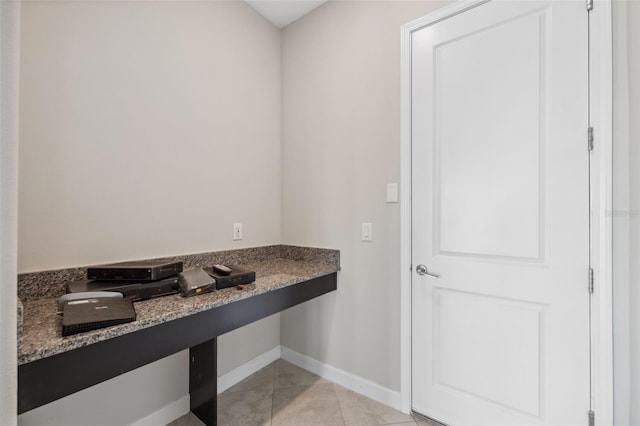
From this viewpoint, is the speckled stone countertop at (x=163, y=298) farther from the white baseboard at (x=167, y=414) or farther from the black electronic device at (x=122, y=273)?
the white baseboard at (x=167, y=414)

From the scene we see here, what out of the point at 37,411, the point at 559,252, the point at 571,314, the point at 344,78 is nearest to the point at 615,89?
the point at 559,252

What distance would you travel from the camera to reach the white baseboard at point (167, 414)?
5.25 feet

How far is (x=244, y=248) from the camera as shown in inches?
85.7

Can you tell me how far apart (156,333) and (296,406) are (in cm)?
115

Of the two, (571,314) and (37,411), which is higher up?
(571,314)

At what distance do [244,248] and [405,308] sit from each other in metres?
1.18

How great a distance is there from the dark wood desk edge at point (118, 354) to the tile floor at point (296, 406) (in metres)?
0.72

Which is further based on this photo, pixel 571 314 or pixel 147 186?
pixel 147 186

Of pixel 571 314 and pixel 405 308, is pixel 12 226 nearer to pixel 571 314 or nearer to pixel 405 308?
pixel 405 308

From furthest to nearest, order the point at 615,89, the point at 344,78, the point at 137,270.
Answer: the point at 344,78 < the point at 137,270 < the point at 615,89

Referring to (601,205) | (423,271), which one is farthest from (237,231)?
(601,205)

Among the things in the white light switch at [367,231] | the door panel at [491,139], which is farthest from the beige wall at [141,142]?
the door panel at [491,139]

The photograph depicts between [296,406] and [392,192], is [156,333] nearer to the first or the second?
[296,406]

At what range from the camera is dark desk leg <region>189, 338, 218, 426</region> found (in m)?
1.62
